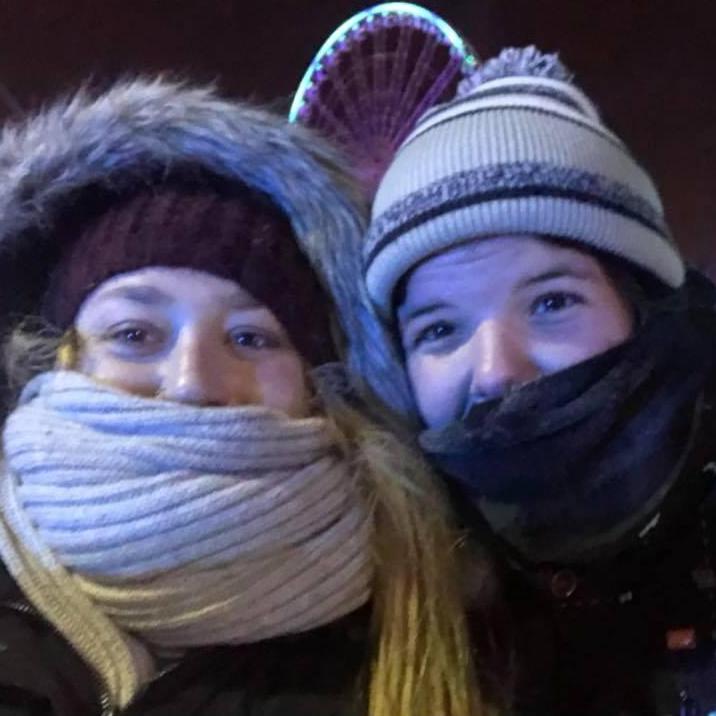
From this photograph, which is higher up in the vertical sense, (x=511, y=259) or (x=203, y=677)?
(x=511, y=259)

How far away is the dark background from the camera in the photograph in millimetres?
1673

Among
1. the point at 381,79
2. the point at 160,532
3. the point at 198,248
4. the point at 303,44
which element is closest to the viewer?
the point at 160,532

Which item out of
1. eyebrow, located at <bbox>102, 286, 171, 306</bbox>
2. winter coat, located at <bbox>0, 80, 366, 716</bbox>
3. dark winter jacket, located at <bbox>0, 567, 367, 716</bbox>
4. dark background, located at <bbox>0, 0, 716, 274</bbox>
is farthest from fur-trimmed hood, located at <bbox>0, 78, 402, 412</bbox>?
dark background, located at <bbox>0, 0, 716, 274</bbox>

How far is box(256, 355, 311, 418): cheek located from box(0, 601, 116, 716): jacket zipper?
→ 205mm

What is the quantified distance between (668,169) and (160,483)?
114 cm

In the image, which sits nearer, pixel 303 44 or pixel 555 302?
pixel 555 302

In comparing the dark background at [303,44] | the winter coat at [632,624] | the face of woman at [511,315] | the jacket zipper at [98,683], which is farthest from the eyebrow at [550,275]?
the dark background at [303,44]

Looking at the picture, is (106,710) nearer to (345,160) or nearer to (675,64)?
(345,160)

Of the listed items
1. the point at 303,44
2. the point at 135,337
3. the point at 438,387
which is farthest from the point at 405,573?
the point at 303,44

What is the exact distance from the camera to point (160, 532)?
2.68 ft

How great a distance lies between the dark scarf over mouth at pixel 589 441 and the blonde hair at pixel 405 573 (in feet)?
0.14

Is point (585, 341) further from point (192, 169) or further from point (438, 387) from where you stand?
point (192, 169)

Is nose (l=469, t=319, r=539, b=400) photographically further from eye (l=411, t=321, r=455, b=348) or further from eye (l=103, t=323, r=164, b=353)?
eye (l=103, t=323, r=164, b=353)

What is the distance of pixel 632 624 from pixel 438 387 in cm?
21
